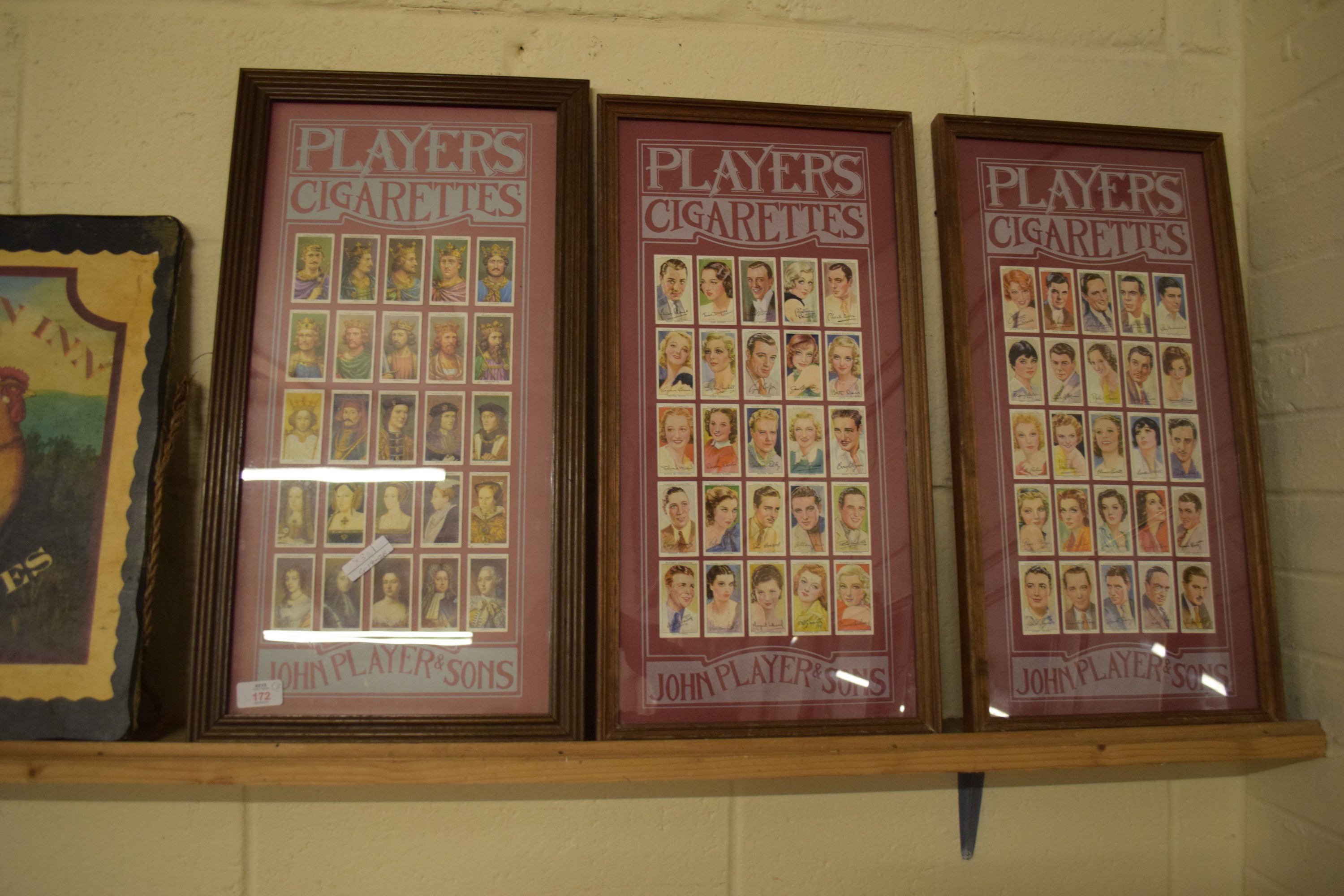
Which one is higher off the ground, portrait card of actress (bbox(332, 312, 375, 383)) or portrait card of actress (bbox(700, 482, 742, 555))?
portrait card of actress (bbox(332, 312, 375, 383))

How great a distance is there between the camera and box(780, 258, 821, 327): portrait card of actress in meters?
0.98

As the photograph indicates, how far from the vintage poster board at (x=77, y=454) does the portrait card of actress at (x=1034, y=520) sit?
107 centimetres

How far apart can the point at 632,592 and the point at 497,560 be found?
17 cm

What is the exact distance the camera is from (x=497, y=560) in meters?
0.92

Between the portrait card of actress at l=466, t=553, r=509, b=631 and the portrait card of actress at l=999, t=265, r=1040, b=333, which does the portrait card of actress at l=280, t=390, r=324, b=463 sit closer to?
the portrait card of actress at l=466, t=553, r=509, b=631

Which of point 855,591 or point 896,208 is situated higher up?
point 896,208

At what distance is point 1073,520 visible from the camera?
98 cm

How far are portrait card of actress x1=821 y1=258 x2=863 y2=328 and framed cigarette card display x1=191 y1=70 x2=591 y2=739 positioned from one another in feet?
Answer: 1.05

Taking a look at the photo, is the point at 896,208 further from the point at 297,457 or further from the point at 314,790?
the point at 314,790

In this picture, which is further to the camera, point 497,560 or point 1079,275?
point 1079,275

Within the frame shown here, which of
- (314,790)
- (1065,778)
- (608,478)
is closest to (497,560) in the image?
(608,478)

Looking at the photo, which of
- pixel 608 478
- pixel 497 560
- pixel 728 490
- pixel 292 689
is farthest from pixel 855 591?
pixel 292 689

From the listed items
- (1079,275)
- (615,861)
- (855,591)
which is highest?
(1079,275)

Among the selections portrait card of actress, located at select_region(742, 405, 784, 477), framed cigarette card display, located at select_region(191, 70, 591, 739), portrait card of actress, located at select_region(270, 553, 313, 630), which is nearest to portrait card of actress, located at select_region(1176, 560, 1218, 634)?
portrait card of actress, located at select_region(742, 405, 784, 477)
